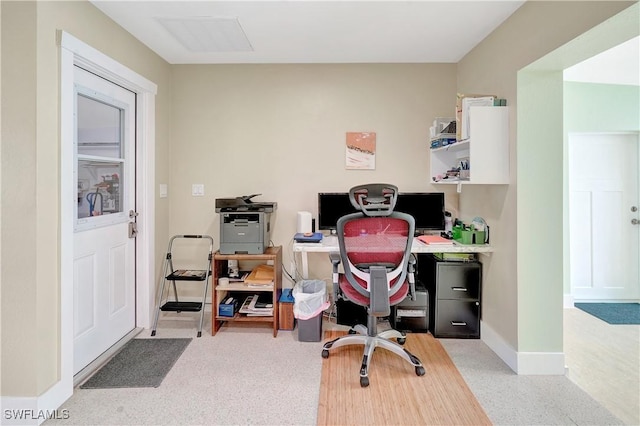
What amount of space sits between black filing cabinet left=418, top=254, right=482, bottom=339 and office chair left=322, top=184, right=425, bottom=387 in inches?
22.1

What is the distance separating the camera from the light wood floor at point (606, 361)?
1.97 meters

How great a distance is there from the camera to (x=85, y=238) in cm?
225

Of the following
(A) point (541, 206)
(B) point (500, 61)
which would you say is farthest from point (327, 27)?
(A) point (541, 206)

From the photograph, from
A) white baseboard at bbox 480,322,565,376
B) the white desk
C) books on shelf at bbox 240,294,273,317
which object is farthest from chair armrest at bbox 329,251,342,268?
white baseboard at bbox 480,322,565,376

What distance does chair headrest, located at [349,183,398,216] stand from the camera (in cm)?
212

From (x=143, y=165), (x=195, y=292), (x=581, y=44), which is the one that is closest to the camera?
(x=581, y=44)

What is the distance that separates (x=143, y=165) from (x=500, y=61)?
2.94m

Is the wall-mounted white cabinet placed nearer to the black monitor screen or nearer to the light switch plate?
the black monitor screen

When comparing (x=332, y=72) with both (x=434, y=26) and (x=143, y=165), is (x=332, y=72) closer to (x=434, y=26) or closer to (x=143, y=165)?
(x=434, y=26)

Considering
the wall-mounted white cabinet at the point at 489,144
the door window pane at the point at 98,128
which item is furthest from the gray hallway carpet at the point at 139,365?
the wall-mounted white cabinet at the point at 489,144

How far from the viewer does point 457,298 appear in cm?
277

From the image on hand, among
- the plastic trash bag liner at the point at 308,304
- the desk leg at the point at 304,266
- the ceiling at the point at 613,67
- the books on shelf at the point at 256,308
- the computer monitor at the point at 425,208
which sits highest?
the ceiling at the point at 613,67

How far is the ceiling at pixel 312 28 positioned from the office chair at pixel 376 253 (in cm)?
123

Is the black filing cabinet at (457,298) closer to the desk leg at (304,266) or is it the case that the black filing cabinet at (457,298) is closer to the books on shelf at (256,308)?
the desk leg at (304,266)
